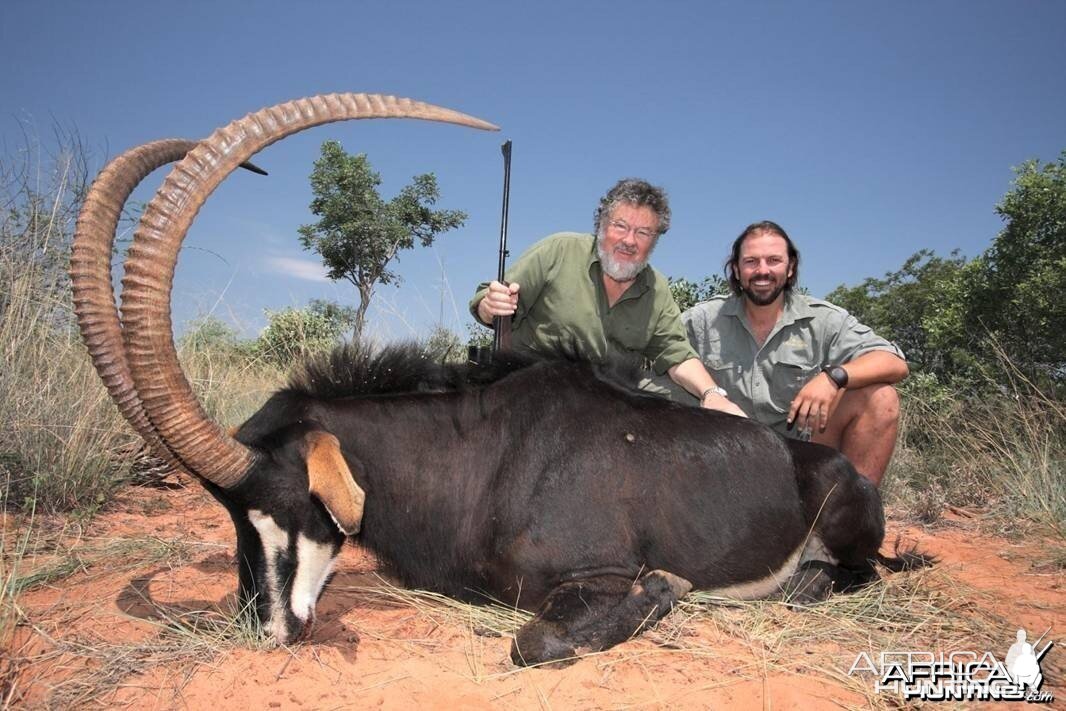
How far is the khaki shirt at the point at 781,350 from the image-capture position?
17.7 feet

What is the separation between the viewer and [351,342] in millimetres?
3678

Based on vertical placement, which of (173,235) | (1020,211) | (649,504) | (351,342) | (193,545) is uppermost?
(1020,211)

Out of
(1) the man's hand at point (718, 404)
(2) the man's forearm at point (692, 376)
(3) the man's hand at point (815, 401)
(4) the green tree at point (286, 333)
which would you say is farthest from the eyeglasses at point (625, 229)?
(4) the green tree at point (286, 333)

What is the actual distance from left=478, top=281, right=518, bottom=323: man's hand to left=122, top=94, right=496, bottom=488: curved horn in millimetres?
2188

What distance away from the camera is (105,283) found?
8.82ft

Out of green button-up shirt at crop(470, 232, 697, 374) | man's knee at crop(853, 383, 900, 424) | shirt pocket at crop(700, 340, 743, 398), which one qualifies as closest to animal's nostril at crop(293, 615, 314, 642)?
green button-up shirt at crop(470, 232, 697, 374)

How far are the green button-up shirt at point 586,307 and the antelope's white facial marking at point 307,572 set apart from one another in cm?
269

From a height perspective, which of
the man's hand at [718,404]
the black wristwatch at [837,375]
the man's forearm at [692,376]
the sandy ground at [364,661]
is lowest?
the sandy ground at [364,661]

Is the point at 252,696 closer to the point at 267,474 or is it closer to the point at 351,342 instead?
the point at 267,474

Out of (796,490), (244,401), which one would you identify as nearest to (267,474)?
(796,490)

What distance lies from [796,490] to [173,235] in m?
3.26

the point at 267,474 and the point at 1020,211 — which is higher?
the point at 1020,211

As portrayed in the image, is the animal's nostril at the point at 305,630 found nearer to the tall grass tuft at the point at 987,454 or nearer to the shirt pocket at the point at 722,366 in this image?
the shirt pocket at the point at 722,366

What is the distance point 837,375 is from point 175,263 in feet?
13.5
